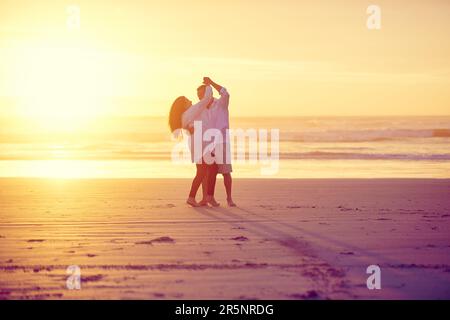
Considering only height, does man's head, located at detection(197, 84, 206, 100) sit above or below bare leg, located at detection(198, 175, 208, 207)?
above

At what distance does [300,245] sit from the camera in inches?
249

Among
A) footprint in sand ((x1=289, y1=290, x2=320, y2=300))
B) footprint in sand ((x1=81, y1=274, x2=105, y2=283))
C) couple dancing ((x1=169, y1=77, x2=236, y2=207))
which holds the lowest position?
footprint in sand ((x1=289, y1=290, x2=320, y2=300))

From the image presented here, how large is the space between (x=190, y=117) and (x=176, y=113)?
27cm

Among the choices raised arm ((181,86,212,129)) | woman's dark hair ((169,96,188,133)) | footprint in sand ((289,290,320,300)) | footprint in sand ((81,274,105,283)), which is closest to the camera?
footprint in sand ((289,290,320,300))

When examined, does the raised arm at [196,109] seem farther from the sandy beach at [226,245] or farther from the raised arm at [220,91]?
the sandy beach at [226,245]

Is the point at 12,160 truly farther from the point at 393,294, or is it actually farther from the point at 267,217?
the point at 393,294

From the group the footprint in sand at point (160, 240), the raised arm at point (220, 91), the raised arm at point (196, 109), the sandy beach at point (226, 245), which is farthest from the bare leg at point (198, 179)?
the footprint in sand at point (160, 240)

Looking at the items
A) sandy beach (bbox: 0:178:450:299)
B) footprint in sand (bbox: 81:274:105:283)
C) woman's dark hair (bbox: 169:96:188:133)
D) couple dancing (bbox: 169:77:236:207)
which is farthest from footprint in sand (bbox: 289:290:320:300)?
woman's dark hair (bbox: 169:96:188:133)

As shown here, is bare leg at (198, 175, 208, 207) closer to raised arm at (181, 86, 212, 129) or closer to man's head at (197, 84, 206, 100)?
raised arm at (181, 86, 212, 129)

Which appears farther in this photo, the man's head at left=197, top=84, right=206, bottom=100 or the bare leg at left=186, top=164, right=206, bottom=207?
the bare leg at left=186, top=164, right=206, bottom=207

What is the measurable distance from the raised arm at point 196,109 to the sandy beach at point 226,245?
4.43 ft

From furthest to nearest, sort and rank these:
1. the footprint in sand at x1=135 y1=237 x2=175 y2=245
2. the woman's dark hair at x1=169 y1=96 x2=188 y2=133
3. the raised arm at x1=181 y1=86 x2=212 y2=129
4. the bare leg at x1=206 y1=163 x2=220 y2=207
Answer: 1. the bare leg at x1=206 y1=163 x2=220 y2=207
2. the woman's dark hair at x1=169 y1=96 x2=188 y2=133
3. the raised arm at x1=181 y1=86 x2=212 y2=129
4. the footprint in sand at x1=135 y1=237 x2=175 y2=245

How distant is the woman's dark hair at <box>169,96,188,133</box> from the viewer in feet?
30.1

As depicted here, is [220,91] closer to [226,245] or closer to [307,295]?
[226,245]
